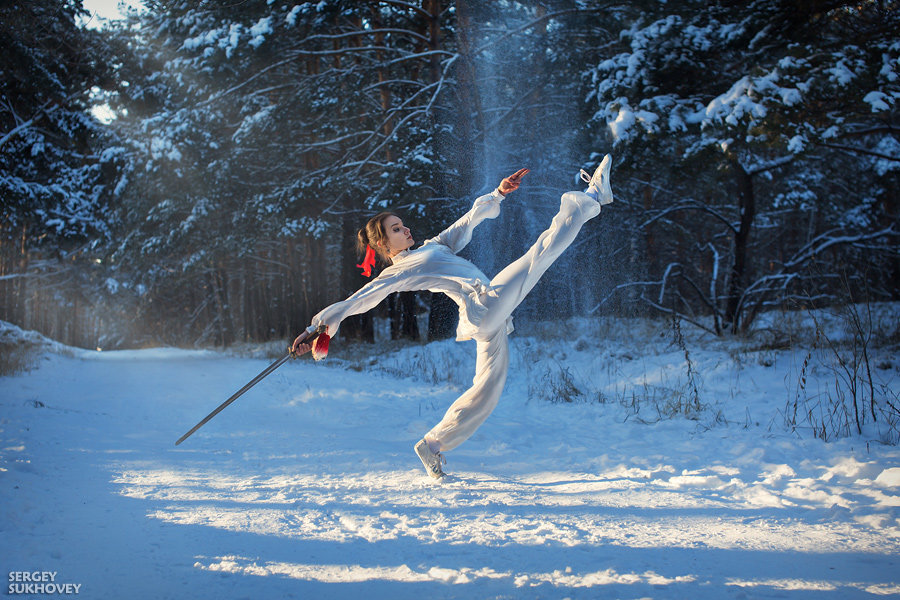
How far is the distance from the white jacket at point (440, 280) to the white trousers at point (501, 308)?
0.30 ft

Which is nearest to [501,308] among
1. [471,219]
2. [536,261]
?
[536,261]

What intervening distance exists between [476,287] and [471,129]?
825 cm

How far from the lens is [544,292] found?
12.2 metres

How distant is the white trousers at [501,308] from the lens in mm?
3588

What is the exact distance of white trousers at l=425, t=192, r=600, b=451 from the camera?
3588 mm

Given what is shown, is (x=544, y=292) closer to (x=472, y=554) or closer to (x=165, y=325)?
(x=472, y=554)

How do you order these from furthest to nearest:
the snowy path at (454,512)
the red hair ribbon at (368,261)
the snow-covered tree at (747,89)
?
the snow-covered tree at (747,89) < the red hair ribbon at (368,261) < the snowy path at (454,512)

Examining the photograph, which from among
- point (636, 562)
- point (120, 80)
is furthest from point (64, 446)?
point (120, 80)

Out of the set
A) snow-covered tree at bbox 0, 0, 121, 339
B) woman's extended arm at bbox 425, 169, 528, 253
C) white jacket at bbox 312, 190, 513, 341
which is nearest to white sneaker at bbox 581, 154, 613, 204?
woman's extended arm at bbox 425, 169, 528, 253

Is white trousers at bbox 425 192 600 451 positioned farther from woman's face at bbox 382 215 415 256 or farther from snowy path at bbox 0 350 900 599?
woman's face at bbox 382 215 415 256

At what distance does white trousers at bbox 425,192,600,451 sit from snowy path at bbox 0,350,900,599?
402 millimetres

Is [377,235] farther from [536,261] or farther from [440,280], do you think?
[536,261]

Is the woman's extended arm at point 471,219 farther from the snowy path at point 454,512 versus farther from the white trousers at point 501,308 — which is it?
the snowy path at point 454,512

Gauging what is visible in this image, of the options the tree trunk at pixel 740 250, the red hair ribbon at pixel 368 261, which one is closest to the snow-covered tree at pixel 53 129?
the red hair ribbon at pixel 368 261
